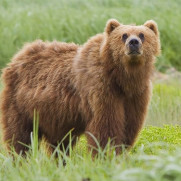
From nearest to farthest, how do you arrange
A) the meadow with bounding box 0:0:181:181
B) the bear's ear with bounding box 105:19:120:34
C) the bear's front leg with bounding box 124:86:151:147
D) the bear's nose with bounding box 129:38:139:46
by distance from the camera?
the meadow with bounding box 0:0:181:181 < the bear's nose with bounding box 129:38:139:46 < the bear's front leg with bounding box 124:86:151:147 < the bear's ear with bounding box 105:19:120:34

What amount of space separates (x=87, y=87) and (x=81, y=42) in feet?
25.3

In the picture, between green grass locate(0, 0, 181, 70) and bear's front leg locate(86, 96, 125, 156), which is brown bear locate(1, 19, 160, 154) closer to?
bear's front leg locate(86, 96, 125, 156)

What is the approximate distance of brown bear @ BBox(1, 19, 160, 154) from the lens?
5.96 metres

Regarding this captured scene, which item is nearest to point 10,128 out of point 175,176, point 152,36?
point 152,36

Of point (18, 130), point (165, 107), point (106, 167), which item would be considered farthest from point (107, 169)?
point (165, 107)

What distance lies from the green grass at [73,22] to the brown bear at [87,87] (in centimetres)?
583

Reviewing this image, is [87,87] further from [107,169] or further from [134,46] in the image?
[107,169]

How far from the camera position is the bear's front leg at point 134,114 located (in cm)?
613

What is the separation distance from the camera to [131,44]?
229 inches

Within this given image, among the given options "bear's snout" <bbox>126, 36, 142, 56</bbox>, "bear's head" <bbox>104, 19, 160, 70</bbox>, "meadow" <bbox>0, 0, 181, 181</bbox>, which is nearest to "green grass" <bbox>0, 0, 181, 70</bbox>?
"meadow" <bbox>0, 0, 181, 181</bbox>

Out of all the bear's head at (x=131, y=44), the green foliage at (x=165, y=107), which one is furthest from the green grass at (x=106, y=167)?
the green foliage at (x=165, y=107)

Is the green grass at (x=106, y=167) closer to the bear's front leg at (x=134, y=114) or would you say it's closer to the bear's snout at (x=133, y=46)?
the bear's front leg at (x=134, y=114)

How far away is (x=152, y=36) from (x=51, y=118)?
1.53 metres

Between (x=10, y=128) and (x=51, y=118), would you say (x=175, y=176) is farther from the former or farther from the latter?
(x=10, y=128)
